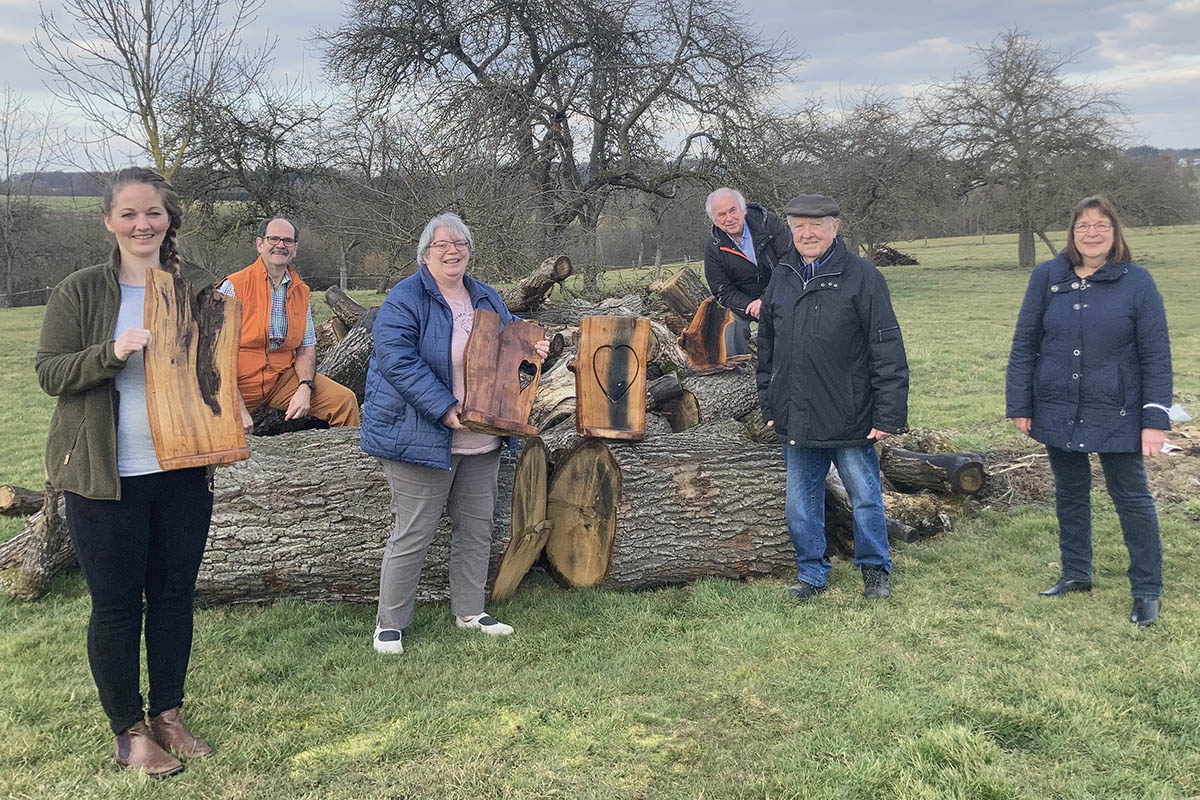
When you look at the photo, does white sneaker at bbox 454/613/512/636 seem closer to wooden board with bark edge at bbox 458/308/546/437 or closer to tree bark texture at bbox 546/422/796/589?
tree bark texture at bbox 546/422/796/589

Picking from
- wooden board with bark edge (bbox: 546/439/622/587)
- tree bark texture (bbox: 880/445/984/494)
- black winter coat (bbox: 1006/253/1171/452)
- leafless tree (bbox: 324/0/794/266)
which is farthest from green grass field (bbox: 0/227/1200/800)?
leafless tree (bbox: 324/0/794/266)

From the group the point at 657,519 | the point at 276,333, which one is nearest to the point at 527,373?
the point at 657,519

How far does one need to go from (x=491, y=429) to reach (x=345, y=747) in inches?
51.2

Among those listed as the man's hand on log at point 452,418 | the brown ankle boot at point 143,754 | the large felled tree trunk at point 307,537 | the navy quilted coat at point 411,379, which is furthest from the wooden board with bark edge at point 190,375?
the large felled tree trunk at point 307,537

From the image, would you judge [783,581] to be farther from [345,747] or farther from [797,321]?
[345,747]

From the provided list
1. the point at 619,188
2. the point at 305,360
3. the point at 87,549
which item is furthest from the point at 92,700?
the point at 619,188

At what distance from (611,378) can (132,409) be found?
92.4 inches

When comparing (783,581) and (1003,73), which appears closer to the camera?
(783,581)

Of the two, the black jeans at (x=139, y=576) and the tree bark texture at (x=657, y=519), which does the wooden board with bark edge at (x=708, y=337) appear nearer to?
the tree bark texture at (x=657, y=519)

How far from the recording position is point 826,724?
2791 millimetres

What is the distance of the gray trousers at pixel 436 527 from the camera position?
3.40 m

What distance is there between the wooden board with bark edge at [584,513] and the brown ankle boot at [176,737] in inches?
73.6

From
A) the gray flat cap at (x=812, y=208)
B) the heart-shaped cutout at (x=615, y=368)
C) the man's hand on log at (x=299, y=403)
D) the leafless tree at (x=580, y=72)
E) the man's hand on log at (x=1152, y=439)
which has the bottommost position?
the man's hand on log at (x=1152, y=439)

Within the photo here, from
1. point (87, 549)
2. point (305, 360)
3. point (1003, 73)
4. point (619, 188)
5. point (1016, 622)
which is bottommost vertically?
point (1016, 622)
